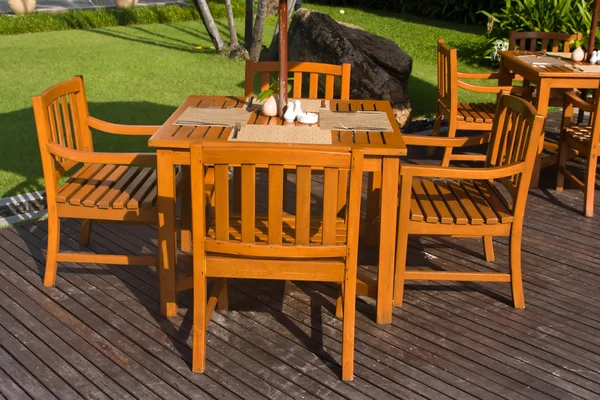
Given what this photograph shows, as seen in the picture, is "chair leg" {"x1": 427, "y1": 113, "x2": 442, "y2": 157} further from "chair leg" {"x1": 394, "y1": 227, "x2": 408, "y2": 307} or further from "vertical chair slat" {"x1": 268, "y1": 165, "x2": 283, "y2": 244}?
"vertical chair slat" {"x1": 268, "y1": 165, "x2": 283, "y2": 244}

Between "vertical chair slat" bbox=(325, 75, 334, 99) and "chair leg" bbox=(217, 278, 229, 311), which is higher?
"vertical chair slat" bbox=(325, 75, 334, 99)

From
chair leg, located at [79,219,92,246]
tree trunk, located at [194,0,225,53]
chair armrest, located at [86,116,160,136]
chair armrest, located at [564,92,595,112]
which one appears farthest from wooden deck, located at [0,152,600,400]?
tree trunk, located at [194,0,225,53]

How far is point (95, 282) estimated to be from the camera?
3.80 m

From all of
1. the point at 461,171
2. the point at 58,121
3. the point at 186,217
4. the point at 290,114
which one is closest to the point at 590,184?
the point at 461,171

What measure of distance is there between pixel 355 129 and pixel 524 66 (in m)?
2.37

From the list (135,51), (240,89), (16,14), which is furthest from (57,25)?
(240,89)

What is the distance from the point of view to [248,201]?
279 cm

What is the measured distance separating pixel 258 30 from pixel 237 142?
682 centimetres

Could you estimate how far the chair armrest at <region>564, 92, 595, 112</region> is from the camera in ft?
16.0

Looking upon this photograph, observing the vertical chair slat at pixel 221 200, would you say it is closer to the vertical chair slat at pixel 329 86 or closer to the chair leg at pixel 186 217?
the chair leg at pixel 186 217

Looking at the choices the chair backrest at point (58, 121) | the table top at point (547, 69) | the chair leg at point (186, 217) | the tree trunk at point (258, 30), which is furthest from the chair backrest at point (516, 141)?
the tree trunk at point (258, 30)

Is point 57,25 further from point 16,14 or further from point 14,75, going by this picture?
point 14,75

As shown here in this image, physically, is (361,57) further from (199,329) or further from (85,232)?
(199,329)

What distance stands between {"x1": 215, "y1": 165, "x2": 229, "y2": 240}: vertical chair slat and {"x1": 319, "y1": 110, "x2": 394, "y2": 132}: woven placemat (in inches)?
35.9
